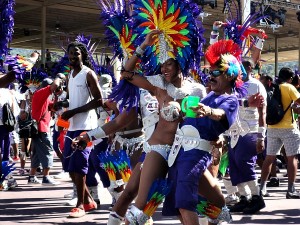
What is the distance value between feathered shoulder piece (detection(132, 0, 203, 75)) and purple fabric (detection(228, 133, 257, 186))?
2207mm

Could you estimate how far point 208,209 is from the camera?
461 cm

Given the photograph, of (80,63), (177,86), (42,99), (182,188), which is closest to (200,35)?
(177,86)

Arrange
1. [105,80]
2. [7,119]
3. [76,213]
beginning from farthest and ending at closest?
1. [7,119]
2. [105,80]
3. [76,213]

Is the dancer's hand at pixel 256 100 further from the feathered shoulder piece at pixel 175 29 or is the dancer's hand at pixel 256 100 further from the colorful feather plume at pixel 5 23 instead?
the colorful feather plume at pixel 5 23

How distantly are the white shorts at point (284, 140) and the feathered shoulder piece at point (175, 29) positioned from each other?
12.2 feet

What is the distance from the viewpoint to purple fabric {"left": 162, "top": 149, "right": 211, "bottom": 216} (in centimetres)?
427

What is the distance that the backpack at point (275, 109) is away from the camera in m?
8.35

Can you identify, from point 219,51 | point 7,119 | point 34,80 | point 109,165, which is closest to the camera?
point 219,51

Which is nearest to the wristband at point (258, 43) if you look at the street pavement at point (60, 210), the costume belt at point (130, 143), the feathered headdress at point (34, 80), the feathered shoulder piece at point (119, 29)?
the street pavement at point (60, 210)

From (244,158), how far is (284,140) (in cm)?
174

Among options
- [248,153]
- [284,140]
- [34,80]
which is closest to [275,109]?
[284,140]

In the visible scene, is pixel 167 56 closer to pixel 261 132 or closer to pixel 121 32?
pixel 121 32

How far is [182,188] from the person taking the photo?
429 cm

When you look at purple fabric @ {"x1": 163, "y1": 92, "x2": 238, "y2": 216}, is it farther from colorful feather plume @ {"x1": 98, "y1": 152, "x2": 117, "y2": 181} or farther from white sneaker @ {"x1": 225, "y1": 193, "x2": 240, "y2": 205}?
white sneaker @ {"x1": 225, "y1": 193, "x2": 240, "y2": 205}
